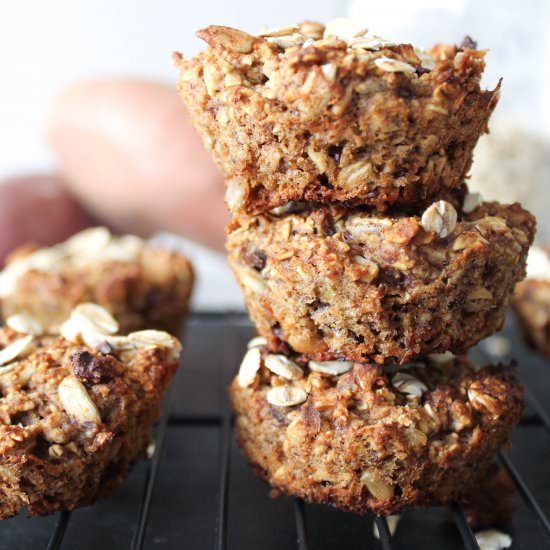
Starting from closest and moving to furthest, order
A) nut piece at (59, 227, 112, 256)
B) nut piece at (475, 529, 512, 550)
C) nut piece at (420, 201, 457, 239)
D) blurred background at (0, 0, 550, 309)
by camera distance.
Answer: nut piece at (420, 201, 457, 239) → nut piece at (475, 529, 512, 550) → nut piece at (59, 227, 112, 256) → blurred background at (0, 0, 550, 309)

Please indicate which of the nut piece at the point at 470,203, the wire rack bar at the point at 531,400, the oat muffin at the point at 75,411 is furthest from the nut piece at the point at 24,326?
the wire rack bar at the point at 531,400

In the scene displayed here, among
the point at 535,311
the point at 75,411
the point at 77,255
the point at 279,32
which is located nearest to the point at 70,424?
the point at 75,411

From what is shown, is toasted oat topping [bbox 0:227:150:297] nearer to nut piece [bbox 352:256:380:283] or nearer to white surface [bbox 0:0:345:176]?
nut piece [bbox 352:256:380:283]

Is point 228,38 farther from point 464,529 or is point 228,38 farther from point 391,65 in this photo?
point 464,529

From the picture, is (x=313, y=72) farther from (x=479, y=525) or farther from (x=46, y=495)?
(x=479, y=525)

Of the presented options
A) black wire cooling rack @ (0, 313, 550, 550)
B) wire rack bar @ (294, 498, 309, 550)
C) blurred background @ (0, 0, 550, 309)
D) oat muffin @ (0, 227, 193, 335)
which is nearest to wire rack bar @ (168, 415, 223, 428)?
black wire cooling rack @ (0, 313, 550, 550)

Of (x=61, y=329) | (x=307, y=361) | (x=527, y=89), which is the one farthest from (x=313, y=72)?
(x=527, y=89)
